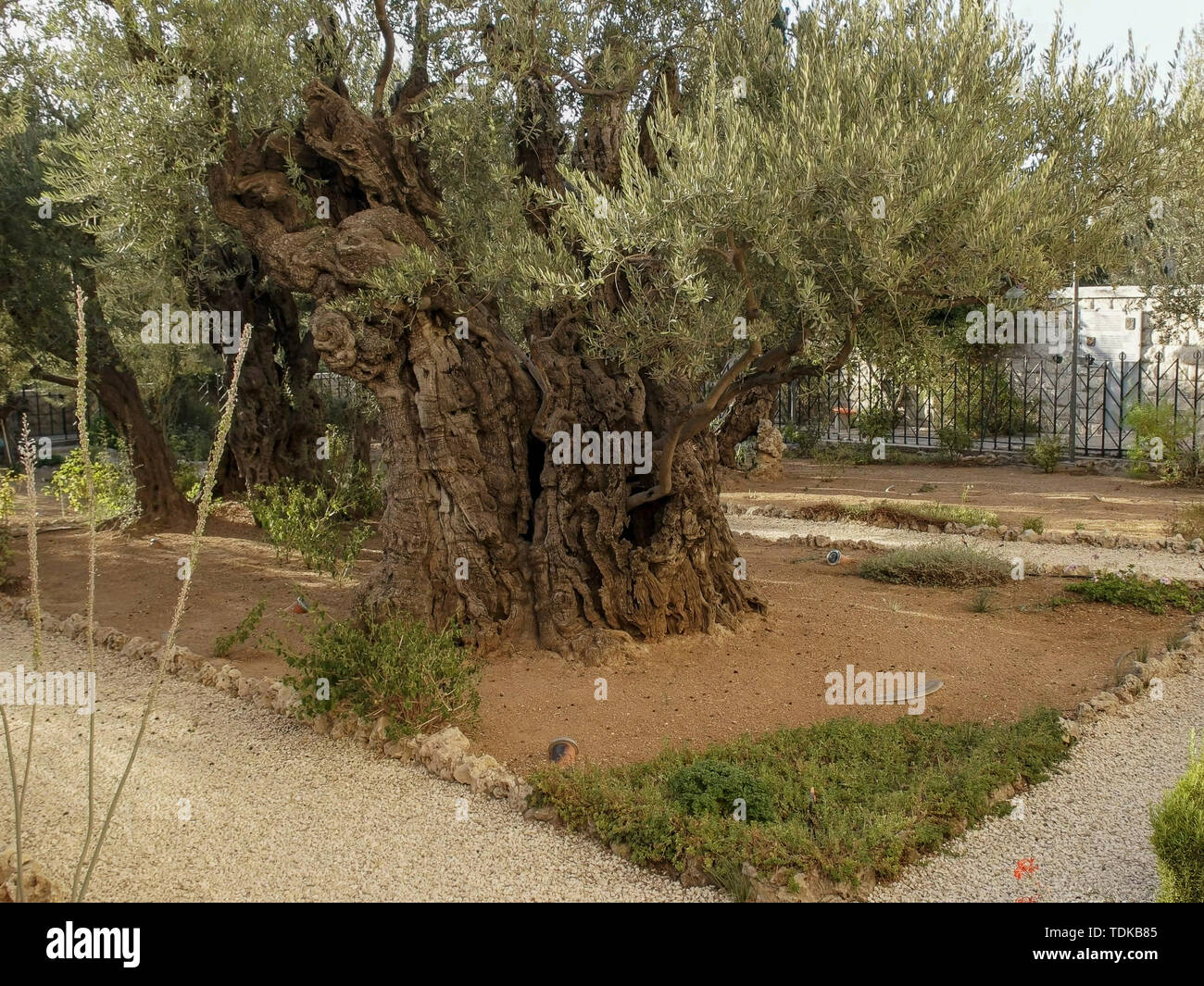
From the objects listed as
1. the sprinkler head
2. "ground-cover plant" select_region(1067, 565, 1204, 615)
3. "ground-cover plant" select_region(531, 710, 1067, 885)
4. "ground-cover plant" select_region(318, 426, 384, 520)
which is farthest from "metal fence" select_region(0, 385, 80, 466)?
"ground-cover plant" select_region(1067, 565, 1204, 615)

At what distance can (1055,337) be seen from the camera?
19984 millimetres

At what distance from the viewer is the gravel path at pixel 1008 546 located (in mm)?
10383

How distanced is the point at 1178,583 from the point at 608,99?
22.7ft

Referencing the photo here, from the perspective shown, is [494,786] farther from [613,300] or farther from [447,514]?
[613,300]

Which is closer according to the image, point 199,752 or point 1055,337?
point 199,752

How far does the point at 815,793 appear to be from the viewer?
539cm

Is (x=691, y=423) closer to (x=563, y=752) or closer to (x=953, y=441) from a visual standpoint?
(x=563, y=752)

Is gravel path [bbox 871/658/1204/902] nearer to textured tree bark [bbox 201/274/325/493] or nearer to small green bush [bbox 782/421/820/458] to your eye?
textured tree bark [bbox 201/274/325/493]

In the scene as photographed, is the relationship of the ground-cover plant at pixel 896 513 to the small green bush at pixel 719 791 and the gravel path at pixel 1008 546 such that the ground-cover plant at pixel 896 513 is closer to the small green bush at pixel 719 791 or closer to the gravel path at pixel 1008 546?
the gravel path at pixel 1008 546

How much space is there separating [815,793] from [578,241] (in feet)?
12.7

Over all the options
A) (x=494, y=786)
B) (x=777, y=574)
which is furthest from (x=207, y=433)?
(x=494, y=786)

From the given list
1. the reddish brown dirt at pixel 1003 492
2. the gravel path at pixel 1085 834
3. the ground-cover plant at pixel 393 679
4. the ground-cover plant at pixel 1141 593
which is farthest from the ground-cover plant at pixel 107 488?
the ground-cover plant at pixel 1141 593

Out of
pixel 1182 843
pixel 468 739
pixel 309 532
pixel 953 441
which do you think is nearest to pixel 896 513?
pixel 953 441

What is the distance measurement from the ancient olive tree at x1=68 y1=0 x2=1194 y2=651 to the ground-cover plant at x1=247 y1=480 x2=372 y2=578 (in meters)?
2.32
